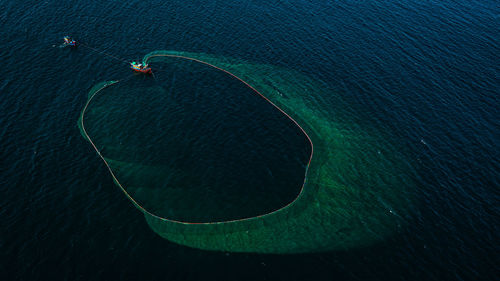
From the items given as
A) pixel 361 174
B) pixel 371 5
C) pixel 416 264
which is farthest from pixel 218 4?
pixel 416 264

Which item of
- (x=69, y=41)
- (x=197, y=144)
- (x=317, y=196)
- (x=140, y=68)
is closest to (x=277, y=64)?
(x=140, y=68)

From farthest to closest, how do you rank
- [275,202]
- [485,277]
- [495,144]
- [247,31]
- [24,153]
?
[247,31]
[495,144]
[24,153]
[275,202]
[485,277]

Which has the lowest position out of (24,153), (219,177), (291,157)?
(24,153)

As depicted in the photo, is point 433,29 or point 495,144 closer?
point 495,144

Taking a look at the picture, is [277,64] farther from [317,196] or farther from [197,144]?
[317,196]

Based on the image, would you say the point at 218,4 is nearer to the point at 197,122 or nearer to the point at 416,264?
the point at 197,122

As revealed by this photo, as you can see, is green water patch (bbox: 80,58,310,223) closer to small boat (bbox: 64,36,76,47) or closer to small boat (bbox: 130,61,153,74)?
small boat (bbox: 130,61,153,74)

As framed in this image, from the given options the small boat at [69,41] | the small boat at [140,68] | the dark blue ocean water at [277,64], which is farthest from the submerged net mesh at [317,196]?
the small boat at [69,41]

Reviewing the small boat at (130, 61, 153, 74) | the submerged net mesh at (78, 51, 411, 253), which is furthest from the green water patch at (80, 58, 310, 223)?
the small boat at (130, 61, 153, 74)
